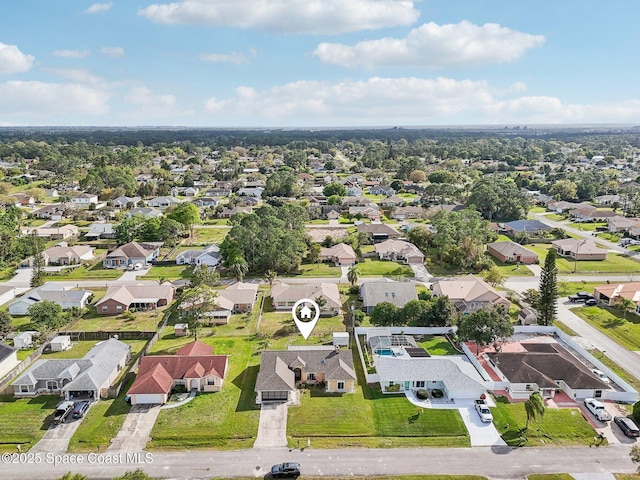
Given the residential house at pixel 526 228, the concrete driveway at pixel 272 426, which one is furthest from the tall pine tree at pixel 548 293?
the residential house at pixel 526 228

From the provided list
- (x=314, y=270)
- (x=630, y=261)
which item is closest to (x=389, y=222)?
(x=314, y=270)

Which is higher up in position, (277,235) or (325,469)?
(277,235)

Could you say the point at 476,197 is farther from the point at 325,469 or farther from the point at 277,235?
the point at 325,469

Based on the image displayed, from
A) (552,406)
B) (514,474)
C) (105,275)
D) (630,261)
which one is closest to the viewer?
(514,474)

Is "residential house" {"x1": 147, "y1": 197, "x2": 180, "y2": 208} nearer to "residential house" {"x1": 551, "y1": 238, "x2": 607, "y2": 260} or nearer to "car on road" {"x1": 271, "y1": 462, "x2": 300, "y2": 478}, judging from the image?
"residential house" {"x1": 551, "y1": 238, "x2": 607, "y2": 260}

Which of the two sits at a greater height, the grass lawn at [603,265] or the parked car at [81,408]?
the parked car at [81,408]

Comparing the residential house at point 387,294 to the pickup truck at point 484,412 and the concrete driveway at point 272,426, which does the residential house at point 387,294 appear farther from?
the concrete driveway at point 272,426
